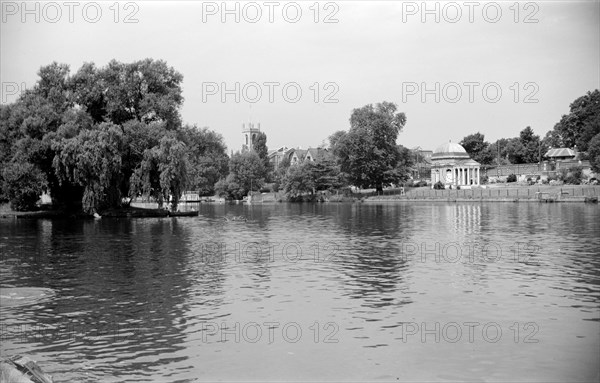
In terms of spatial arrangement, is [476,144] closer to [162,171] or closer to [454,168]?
[454,168]

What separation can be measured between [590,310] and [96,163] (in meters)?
44.7

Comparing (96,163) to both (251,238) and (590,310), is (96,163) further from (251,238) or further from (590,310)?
(590,310)

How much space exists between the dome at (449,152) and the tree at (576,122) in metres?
22.9

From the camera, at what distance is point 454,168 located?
12988 cm

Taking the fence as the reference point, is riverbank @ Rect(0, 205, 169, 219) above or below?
below

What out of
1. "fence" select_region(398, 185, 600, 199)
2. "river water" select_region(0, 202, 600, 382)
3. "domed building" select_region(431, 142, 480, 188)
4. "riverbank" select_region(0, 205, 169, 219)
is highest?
"domed building" select_region(431, 142, 480, 188)

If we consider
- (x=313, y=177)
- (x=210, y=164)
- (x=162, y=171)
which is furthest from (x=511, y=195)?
(x=210, y=164)

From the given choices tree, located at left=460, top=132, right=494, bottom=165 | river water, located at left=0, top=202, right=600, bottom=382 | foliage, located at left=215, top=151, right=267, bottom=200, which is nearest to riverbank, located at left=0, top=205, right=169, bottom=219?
river water, located at left=0, top=202, right=600, bottom=382

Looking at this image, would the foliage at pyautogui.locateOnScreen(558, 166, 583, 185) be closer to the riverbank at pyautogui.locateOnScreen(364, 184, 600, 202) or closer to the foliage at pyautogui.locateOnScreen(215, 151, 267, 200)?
the riverbank at pyautogui.locateOnScreen(364, 184, 600, 202)

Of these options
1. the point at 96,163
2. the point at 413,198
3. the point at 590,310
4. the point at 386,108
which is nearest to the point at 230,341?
the point at 590,310

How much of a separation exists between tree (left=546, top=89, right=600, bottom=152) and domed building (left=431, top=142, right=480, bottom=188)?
69.9 feet

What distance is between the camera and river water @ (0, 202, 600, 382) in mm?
11500

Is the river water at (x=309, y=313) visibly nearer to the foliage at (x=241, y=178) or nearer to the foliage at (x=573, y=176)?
the foliage at (x=573, y=176)

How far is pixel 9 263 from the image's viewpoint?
25.2m
